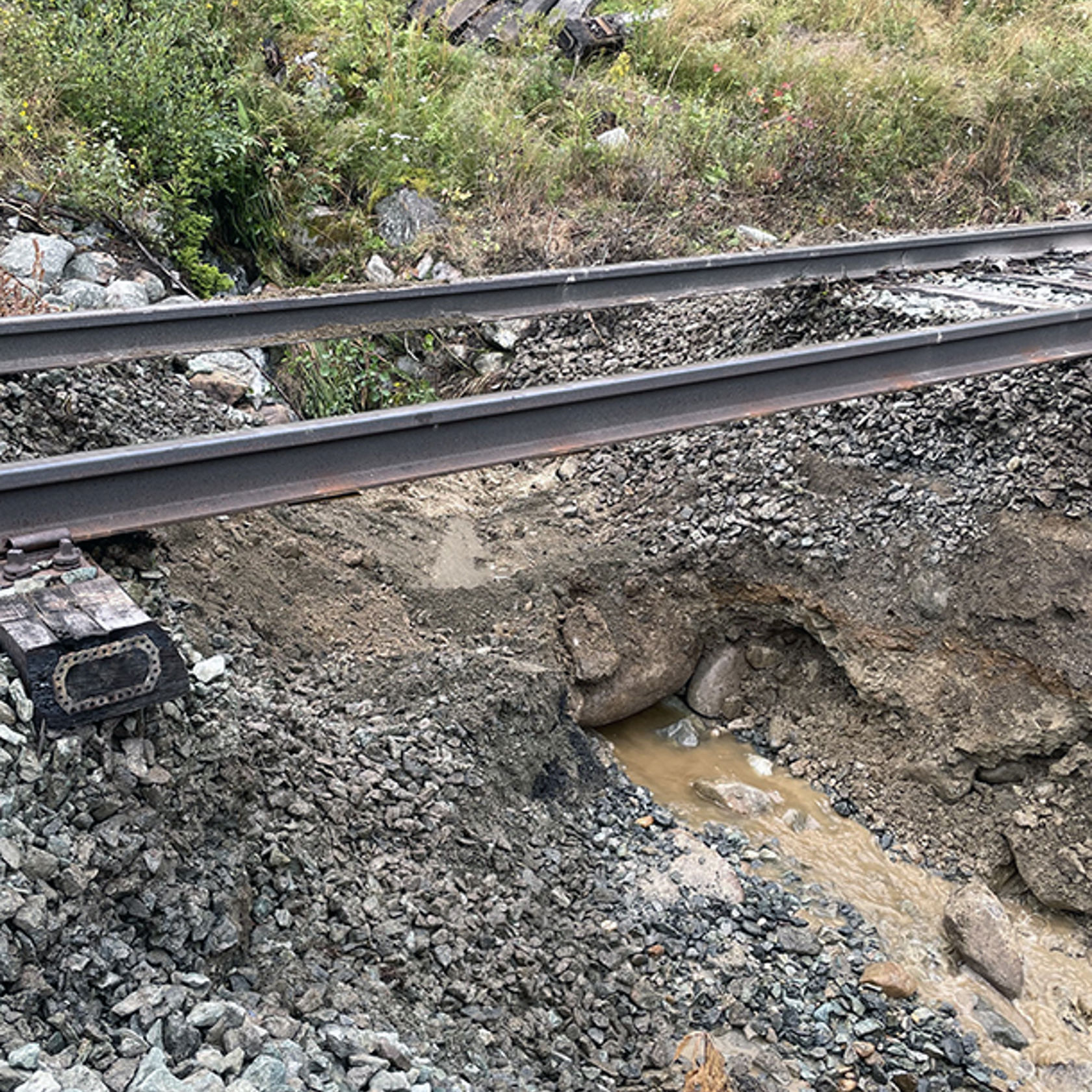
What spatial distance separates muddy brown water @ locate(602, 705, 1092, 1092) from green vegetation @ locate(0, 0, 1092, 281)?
407cm

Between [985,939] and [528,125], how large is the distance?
789 centimetres

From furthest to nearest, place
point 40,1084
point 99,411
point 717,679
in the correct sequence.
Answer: point 717,679
point 99,411
point 40,1084

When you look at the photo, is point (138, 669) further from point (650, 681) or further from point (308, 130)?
point (308, 130)

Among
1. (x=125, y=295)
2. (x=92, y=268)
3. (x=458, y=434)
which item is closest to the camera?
(x=458, y=434)

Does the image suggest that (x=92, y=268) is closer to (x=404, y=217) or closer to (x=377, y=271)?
(x=377, y=271)

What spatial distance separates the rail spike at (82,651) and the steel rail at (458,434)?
0.35 meters

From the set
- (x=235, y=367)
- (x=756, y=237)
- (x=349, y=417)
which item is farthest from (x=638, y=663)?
(x=756, y=237)

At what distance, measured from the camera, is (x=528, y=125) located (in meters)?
9.68

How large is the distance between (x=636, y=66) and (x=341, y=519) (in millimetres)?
7987

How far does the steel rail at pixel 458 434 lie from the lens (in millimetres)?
3359

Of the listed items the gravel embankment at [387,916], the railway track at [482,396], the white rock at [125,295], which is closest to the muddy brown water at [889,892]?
the gravel embankment at [387,916]

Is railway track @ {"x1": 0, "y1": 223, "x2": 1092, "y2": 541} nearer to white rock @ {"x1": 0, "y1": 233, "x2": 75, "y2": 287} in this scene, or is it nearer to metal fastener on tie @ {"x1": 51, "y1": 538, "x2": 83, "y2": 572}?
metal fastener on tie @ {"x1": 51, "y1": 538, "x2": 83, "y2": 572}

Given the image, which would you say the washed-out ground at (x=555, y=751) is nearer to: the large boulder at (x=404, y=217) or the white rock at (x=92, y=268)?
the white rock at (x=92, y=268)

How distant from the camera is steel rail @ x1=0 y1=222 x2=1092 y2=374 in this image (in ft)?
15.5
